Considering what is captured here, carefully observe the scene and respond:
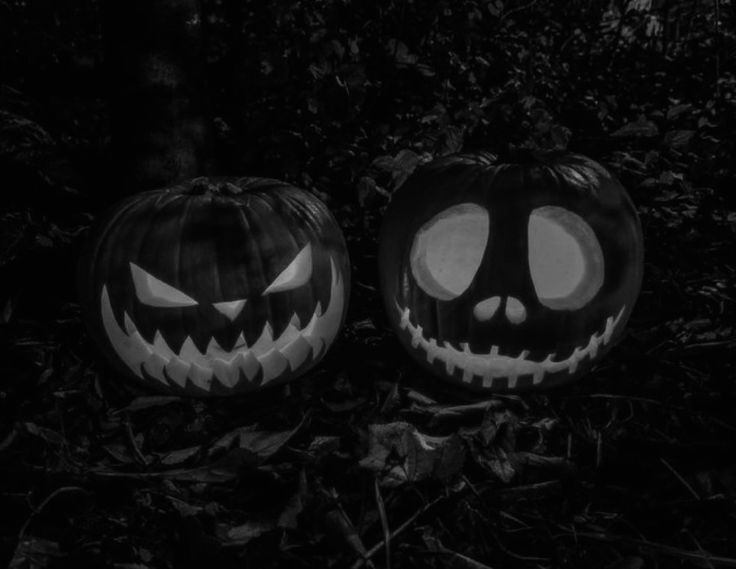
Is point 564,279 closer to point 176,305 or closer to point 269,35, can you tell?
point 176,305

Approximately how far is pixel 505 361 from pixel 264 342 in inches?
31.3

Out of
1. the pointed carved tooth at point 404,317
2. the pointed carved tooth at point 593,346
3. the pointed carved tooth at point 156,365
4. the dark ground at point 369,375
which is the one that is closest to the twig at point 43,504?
the dark ground at point 369,375

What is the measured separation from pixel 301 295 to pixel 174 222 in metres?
0.46

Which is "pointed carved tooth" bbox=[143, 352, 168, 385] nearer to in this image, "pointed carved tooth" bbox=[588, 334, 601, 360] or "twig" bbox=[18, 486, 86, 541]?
"twig" bbox=[18, 486, 86, 541]

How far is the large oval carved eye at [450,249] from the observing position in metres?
2.11

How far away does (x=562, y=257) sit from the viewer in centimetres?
208

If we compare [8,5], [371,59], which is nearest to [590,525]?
[371,59]

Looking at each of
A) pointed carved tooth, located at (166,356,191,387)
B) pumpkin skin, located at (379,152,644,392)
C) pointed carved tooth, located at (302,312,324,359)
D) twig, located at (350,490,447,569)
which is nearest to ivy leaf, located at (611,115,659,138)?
pumpkin skin, located at (379,152,644,392)

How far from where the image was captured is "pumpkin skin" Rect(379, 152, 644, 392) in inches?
81.6

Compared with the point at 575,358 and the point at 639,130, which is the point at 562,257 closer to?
the point at 575,358

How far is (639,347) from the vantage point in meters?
2.56

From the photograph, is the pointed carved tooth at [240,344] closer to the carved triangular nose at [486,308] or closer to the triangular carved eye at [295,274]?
the triangular carved eye at [295,274]

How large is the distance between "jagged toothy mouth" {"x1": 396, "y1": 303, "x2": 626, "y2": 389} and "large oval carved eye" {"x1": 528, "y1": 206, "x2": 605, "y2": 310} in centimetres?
18

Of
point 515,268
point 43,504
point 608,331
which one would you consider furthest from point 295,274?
point 608,331
